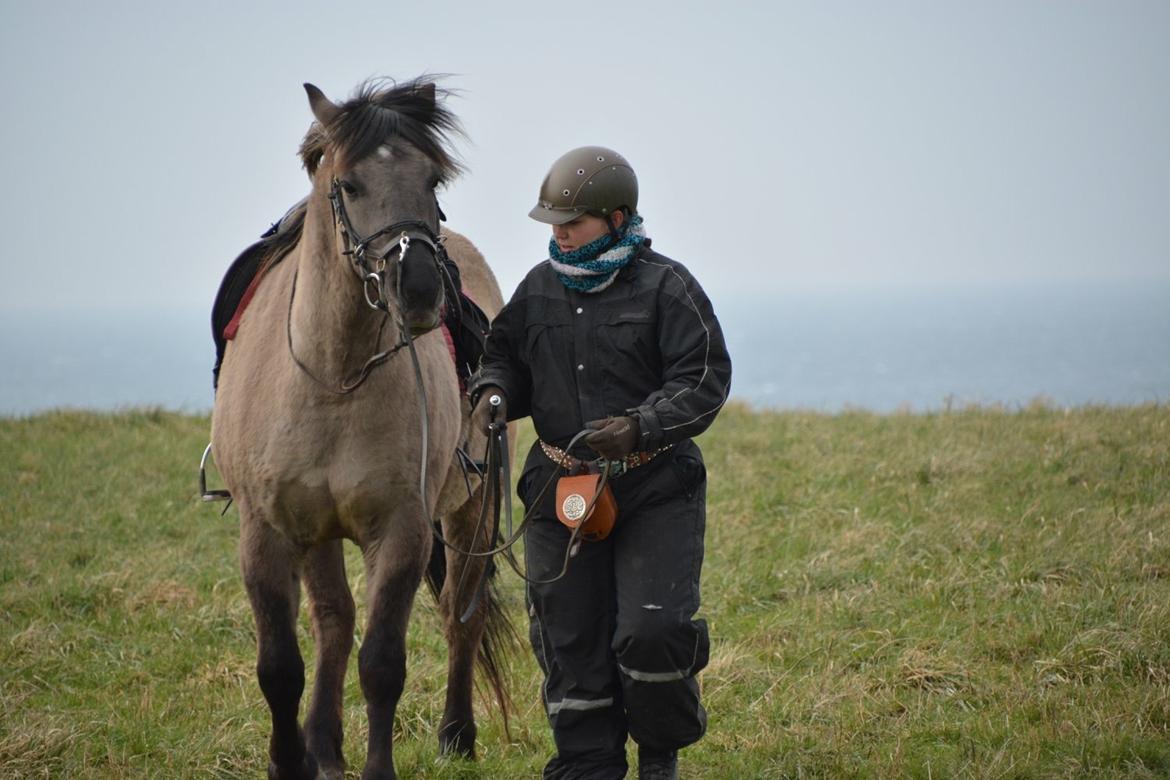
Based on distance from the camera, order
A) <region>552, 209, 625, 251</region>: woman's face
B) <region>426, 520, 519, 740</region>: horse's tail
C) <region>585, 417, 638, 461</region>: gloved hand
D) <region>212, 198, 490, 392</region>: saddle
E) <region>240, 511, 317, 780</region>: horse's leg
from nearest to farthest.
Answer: <region>585, 417, 638, 461</region>: gloved hand < <region>552, 209, 625, 251</region>: woman's face < <region>240, 511, 317, 780</region>: horse's leg < <region>212, 198, 490, 392</region>: saddle < <region>426, 520, 519, 740</region>: horse's tail

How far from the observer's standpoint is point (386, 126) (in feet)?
14.1

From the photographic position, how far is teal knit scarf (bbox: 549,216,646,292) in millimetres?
4258

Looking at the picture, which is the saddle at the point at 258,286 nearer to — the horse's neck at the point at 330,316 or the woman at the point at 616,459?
the horse's neck at the point at 330,316

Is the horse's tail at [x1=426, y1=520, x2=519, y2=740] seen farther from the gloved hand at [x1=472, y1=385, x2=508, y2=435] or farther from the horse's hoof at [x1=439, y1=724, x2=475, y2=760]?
the gloved hand at [x1=472, y1=385, x2=508, y2=435]

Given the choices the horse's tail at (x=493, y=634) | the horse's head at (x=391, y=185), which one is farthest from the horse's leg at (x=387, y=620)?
the horse's tail at (x=493, y=634)

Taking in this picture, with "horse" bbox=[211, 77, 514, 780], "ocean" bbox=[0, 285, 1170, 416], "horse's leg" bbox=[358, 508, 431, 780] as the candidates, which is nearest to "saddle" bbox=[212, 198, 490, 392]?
"horse" bbox=[211, 77, 514, 780]

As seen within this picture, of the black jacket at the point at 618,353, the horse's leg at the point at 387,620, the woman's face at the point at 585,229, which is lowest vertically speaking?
the horse's leg at the point at 387,620

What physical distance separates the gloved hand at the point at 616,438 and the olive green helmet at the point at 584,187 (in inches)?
29.2

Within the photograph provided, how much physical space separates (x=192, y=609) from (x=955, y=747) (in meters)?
4.29

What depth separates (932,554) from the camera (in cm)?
736

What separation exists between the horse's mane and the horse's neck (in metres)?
0.25

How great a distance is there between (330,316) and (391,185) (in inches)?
22.9

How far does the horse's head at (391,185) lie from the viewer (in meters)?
4.03

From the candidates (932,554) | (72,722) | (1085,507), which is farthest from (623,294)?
(1085,507)
